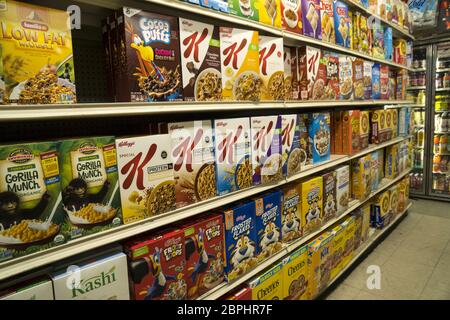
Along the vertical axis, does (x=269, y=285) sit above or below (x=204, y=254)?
below

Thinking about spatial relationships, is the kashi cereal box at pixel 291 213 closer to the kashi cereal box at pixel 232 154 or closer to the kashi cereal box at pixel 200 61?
the kashi cereal box at pixel 232 154

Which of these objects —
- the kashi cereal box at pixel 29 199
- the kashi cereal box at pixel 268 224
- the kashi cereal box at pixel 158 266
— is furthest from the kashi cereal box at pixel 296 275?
the kashi cereal box at pixel 29 199

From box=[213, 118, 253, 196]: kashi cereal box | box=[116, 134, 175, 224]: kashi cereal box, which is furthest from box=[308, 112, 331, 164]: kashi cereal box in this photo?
box=[116, 134, 175, 224]: kashi cereal box

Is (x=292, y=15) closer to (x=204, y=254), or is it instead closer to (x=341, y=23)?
(x=341, y=23)

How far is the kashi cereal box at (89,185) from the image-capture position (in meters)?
1.02

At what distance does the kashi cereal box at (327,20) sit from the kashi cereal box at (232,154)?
3.61 ft

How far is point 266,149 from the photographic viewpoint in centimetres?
174

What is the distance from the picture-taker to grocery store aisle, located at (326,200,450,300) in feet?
7.91

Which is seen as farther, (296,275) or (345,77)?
(345,77)

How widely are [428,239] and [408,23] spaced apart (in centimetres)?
252

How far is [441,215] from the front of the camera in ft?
13.2

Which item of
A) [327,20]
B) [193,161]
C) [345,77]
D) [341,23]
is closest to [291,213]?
[193,161]

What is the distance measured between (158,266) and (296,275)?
111 centimetres
